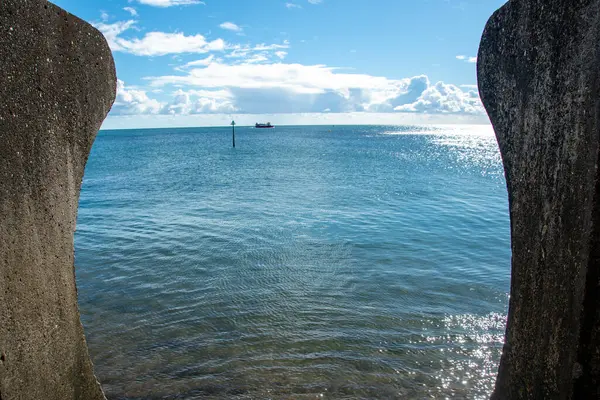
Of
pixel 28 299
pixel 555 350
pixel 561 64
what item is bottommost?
pixel 555 350

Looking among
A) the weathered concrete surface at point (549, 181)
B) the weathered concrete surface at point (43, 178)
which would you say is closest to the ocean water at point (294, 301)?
the weathered concrete surface at point (43, 178)

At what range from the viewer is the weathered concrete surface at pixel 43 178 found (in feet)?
7.26

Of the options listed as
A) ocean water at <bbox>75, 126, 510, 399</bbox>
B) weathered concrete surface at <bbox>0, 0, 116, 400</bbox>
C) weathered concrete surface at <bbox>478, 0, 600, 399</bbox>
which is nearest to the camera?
weathered concrete surface at <bbox>478, 0, 600, 399</bbox>

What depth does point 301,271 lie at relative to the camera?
12.0 metres

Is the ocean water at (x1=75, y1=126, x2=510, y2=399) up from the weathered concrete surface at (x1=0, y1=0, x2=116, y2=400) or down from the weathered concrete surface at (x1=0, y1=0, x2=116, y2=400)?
down

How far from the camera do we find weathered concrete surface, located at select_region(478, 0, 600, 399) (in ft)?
6.51

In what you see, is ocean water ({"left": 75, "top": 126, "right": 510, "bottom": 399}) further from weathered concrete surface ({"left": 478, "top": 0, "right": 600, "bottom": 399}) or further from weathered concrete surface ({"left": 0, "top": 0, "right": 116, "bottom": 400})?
weathered concrete surface ({"left": 478, "top": 0, "right": 600, "bottom": 399})

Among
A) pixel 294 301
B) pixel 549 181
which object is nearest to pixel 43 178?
pixel 549 181

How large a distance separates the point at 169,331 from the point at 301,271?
4485 millimetres

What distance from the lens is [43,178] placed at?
2.43 meters

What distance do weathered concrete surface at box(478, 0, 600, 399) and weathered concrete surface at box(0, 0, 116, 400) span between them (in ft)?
8.30

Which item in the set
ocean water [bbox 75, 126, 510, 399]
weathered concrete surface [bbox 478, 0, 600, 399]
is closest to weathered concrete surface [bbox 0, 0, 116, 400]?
weathered concrete surface [bbox 478, 0, 600, 399]

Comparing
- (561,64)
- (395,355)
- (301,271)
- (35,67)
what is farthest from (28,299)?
(301,271)

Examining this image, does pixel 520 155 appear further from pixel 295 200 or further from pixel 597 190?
pixel 295 200
